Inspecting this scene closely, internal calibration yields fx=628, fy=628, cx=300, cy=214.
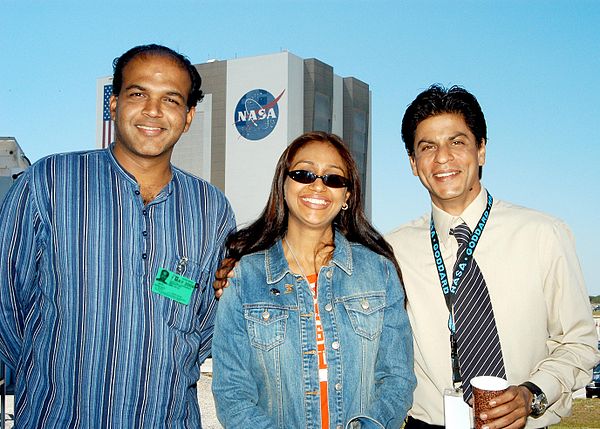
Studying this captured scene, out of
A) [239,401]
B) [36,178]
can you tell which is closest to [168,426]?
[239,401]

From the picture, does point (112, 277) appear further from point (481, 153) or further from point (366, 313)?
point (481, 153)

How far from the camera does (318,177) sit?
121 inches

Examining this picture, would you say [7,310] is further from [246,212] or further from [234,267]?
[246,212]

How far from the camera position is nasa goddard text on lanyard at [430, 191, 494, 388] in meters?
3.10

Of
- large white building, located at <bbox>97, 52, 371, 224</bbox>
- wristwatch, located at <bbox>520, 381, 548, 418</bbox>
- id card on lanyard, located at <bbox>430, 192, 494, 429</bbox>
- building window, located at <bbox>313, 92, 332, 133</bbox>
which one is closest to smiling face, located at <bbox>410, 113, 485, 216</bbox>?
id card on lanyard, located at <bbox>430, 192, 494, 429</bbox>

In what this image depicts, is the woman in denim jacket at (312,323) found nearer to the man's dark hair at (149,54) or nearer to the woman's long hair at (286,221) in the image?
the woman's long hair at (286,221)

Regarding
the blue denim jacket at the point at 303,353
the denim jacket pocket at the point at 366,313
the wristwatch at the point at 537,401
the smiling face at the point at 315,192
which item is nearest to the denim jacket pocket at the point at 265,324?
the blue denim jacket at the point at 303,353

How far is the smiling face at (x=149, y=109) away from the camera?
3.13 m

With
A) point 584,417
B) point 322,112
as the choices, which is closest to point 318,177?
point 584,417

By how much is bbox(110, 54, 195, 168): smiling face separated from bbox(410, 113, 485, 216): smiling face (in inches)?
51.7

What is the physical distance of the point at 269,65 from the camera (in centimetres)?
4584

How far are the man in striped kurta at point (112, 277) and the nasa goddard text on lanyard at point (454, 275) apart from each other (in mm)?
1187

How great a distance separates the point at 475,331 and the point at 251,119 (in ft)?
141

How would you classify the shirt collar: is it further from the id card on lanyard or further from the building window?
the building window
